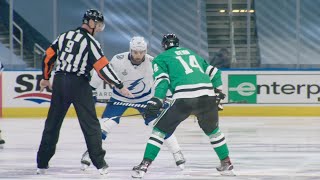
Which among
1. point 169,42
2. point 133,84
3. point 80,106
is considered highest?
point 169,42

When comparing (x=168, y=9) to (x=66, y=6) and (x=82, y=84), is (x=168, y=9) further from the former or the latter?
(x=82, y=84)

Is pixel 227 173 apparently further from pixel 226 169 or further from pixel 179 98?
pixel 179 98

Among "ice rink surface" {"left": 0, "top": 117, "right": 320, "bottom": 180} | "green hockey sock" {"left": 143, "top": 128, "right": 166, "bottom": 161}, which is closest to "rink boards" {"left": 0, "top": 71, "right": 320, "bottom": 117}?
"ice rink surface" {"left": 0, "top": 117, "right": 320, "bottom": 180}

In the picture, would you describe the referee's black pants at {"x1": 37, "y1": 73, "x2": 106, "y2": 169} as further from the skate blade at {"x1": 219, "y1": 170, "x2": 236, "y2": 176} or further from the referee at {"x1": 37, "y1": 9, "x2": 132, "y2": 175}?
the skate blade at {"x1": 219, "y1": 170, "x2": 236, "y2": 176}

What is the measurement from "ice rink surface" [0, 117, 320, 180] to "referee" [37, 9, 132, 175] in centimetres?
41

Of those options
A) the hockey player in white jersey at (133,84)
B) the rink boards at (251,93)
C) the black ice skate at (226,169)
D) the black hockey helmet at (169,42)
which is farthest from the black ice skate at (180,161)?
the rink boards at (251,93)

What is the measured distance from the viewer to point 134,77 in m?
8.73

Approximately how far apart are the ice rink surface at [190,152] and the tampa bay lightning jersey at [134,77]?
2.19 feet

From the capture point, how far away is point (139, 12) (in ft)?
68.3

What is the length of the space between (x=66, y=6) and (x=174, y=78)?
1310 cm

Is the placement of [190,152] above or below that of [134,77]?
below

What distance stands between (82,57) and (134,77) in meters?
1.17

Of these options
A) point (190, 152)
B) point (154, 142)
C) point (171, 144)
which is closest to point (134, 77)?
point (171, 144)

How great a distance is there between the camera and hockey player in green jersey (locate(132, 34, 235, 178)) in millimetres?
7602
